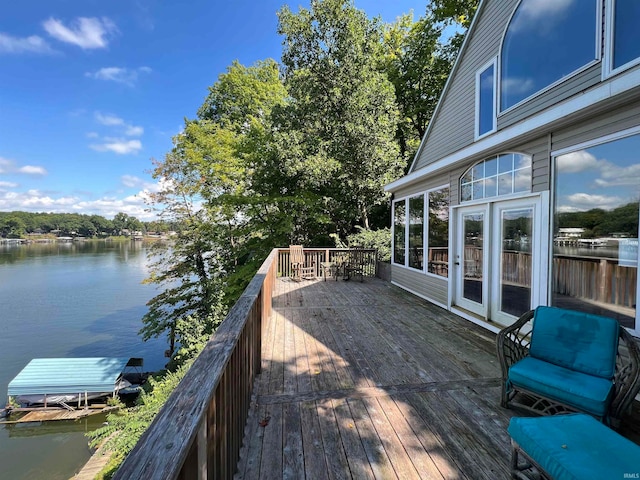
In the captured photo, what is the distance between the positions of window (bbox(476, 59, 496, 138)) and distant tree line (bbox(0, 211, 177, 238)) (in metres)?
71.1

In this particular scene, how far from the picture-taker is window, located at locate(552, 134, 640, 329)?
2.65 metres

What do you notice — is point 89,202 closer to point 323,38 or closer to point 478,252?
point 323,38

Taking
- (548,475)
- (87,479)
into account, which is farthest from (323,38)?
(87,479)

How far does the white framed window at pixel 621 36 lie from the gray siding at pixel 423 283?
366 cm

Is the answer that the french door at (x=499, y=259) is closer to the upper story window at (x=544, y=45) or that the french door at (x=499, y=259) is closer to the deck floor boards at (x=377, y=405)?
the deck floor boards at (x=377, y=405)

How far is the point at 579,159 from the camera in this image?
3145 millimetres

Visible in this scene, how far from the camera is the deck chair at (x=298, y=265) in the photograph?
8773 millimetres

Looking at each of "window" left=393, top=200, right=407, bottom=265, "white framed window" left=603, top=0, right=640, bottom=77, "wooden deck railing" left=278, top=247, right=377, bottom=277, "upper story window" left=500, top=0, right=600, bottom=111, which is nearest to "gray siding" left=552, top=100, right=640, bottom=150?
"white framed window" left=603, top=0, right=640, bottom=77

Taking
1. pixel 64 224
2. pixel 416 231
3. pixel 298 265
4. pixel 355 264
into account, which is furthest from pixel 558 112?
pixel 64 224

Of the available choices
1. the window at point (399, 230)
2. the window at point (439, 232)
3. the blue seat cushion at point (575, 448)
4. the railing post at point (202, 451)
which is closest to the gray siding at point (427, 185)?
the window at point (439, 232)

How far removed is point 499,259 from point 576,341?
2166 millimetres

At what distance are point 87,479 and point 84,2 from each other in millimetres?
17637

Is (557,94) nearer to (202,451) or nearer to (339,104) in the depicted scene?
(202,451)

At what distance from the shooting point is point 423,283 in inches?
251
